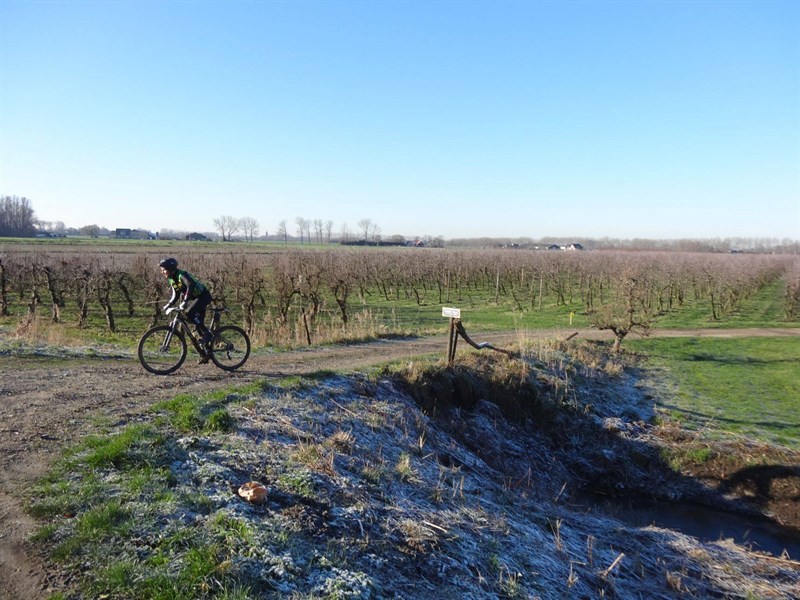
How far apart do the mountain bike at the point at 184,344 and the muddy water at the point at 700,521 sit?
283 inches

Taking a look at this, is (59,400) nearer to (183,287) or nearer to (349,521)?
(183,287)

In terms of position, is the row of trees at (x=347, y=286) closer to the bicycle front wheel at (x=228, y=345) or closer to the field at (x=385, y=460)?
the field at (x=385, y=460)

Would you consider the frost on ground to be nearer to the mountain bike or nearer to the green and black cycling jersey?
the mountain bike

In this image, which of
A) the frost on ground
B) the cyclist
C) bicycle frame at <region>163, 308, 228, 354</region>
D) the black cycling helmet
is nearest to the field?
the frost on ground

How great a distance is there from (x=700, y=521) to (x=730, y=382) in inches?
299

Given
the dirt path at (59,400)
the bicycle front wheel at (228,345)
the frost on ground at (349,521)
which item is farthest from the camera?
the bicycle front wheel at (228,345)

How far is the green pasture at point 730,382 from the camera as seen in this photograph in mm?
13398

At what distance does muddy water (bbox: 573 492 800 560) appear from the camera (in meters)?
9.76

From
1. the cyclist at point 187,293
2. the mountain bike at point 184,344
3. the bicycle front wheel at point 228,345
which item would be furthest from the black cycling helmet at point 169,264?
the bicycle front wheel at point 228,345

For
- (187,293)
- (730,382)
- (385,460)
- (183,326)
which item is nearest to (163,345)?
(183,326)

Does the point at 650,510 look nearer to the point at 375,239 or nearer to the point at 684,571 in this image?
the point at 684,571

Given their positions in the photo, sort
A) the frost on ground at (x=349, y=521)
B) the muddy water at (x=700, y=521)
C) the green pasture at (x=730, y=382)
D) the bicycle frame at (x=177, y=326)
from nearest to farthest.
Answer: the frost on ground at (x=349, y=521) → the bicycle frame at (x=177, y=326) → the muddy water at (x=700, y=521) → the green pasture at (x=730, y=382)

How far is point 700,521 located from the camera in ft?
34.8

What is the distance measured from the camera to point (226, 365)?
1030 cm
